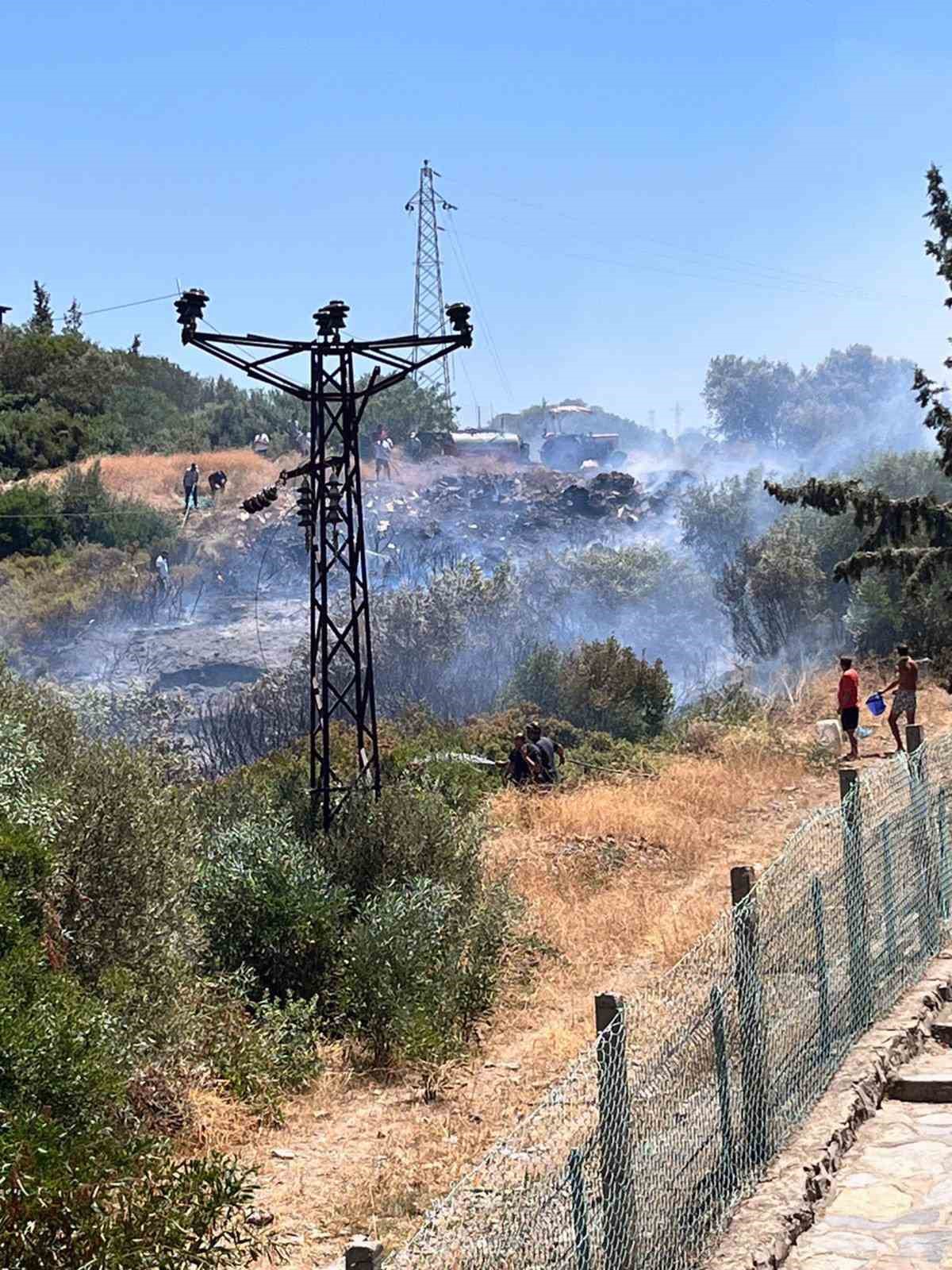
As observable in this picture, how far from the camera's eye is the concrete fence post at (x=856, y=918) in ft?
25.0

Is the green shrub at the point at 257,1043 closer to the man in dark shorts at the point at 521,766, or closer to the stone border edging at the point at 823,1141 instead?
the stone border edging at the point at 823,1141

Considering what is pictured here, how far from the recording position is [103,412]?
49750 millimetres

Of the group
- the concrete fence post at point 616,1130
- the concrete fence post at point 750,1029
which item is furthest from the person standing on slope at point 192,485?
the concrete fence post at point 616,1130

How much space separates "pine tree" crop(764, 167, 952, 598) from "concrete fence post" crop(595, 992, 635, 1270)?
1580 cm

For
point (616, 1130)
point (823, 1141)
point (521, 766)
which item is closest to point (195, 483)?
point (521, 766)

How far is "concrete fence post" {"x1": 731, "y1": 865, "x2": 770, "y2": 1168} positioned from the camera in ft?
19.6

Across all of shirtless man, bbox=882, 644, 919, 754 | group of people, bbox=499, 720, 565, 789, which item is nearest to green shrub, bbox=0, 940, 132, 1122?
group of people, bbox=499, 720, 565, 789

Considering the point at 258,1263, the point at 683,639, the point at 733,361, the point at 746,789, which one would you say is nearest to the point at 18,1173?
the point at 258,1263

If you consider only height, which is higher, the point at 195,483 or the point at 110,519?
the point at 195,483

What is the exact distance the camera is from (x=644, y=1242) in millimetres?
4855

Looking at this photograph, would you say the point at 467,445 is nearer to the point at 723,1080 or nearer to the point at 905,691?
the point at 905,691

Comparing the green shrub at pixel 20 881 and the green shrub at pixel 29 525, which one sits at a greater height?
the green shrub at pixel 29 525

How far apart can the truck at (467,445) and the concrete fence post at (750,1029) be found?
41.6 m

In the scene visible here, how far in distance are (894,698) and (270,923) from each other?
12.4m
